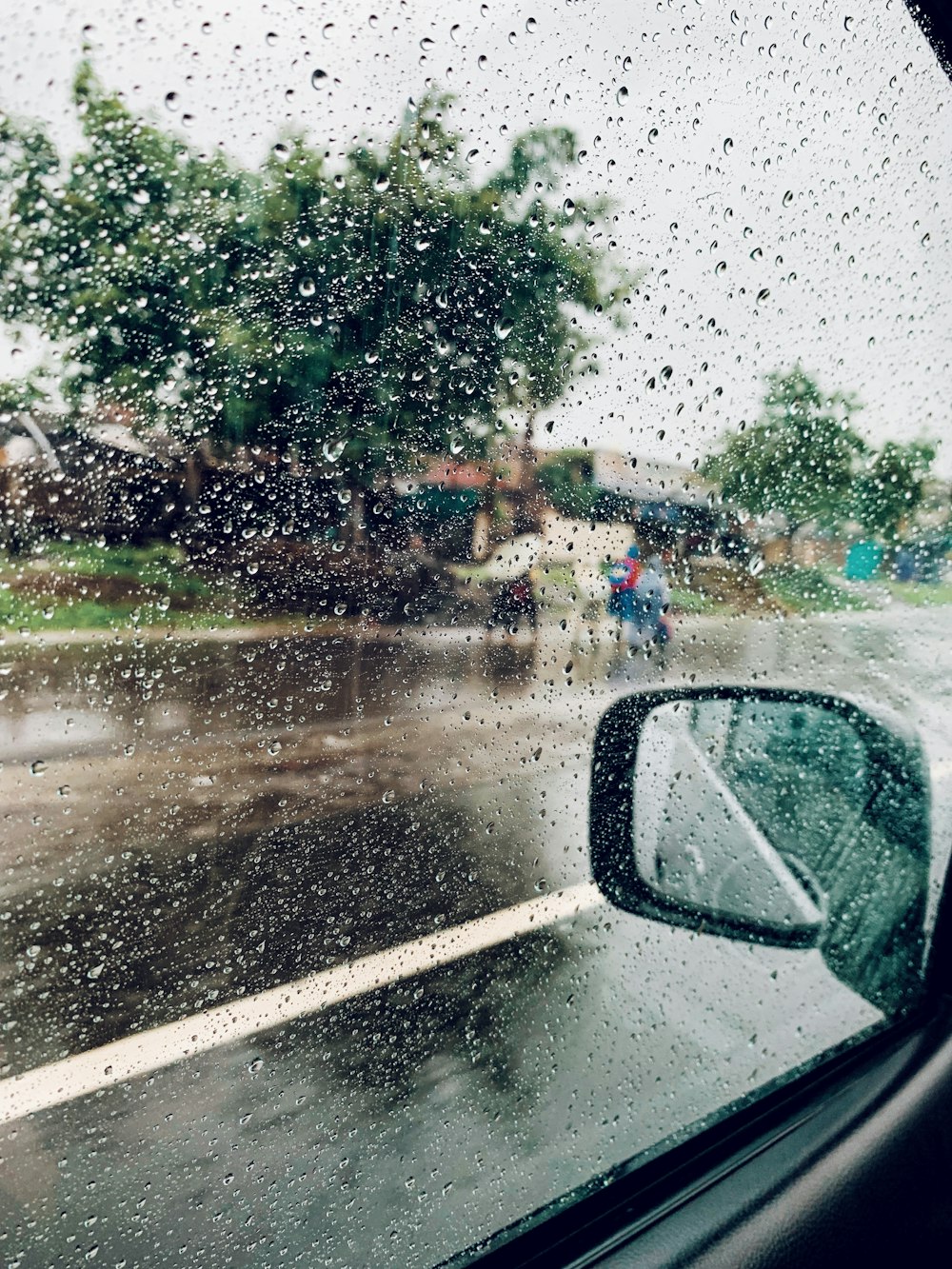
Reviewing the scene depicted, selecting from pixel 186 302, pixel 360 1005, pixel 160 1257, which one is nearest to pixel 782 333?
pixel 186 302

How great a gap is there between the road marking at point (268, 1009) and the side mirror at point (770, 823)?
214 mm

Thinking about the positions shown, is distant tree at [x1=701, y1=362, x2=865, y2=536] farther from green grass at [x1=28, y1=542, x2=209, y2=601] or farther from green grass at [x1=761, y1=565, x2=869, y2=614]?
green grass at [x1=28, y1=542, x2=209, y2=601]

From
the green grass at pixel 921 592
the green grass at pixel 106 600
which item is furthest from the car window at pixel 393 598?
the green grass at pixel 921 592

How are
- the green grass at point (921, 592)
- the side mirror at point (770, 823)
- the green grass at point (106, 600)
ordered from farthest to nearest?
the green grass at point (921, 592), the side mirror at point (770, 823), the green grass at point (106, 600)

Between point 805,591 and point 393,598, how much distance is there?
137cm

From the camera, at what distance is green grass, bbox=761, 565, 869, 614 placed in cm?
240

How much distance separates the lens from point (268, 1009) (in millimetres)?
1628

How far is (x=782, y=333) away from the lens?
6.75 feet

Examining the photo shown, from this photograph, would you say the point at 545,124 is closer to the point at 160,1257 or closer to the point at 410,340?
the point at 410,340

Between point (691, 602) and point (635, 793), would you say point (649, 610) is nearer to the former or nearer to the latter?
point (691, 602)

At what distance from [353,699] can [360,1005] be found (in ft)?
2.08

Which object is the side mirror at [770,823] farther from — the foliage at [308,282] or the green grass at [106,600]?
the green grass at [106,600]

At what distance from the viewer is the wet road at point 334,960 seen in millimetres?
1314

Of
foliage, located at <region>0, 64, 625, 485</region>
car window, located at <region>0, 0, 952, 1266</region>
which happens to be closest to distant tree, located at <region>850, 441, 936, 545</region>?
car window, located at <region>0, 0, 952, 1266</region>
